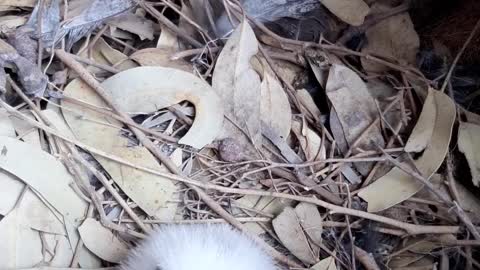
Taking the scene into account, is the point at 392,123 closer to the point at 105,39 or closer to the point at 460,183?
the point at 460,183

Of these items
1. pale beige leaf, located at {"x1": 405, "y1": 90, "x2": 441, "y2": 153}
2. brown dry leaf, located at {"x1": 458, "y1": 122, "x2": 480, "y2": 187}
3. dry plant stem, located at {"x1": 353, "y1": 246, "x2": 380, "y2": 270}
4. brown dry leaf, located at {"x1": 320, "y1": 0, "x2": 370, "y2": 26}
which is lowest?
dry plant stem, located at {"x1": 353, "y1": 246, "x2": 380, "y2": 270}

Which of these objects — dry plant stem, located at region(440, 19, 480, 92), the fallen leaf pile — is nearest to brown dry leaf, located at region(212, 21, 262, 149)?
the fallen leaf pile

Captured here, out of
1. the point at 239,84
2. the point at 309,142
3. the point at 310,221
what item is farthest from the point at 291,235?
the point at 239,84

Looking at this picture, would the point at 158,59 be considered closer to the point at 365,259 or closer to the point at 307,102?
the point at 307,102

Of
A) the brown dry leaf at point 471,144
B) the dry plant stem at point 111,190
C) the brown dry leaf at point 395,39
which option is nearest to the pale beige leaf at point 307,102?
the brown dry leaf at point 395,39

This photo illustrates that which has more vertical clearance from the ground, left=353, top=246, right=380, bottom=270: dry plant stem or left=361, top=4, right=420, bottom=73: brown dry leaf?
left=361, top=4, right=420, bottom=73: brown dry leaf

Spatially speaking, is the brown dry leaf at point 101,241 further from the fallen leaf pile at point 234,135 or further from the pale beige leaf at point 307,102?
the pale beige leaf at point 307,102

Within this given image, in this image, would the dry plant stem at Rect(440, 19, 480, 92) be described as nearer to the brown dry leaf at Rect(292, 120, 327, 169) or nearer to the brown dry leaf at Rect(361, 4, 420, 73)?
the brown dry leaf at Rect(361, 4, 420, 73)

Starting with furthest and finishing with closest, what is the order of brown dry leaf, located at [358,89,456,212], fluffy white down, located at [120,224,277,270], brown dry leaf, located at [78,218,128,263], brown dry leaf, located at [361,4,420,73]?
brown dry leaf, located at [361,4,420,73] → brown dry leaf, located at [358,89,456,212] → brown dry leaf, located at [78,218,128,263] → fluffy white down, located at [120,224,277,270]
